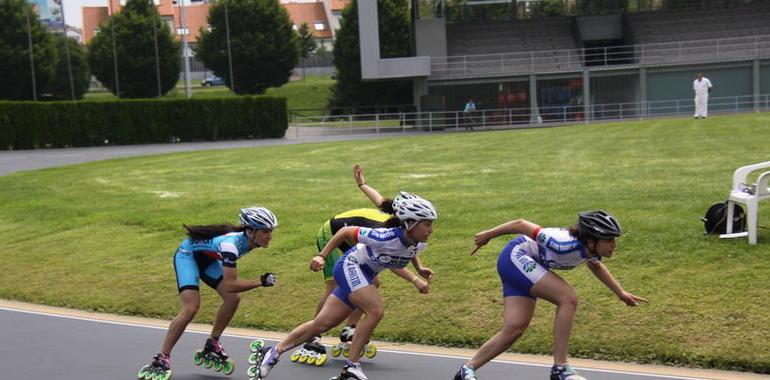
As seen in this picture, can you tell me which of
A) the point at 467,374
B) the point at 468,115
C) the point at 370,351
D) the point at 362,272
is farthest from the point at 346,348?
the point at 468,115

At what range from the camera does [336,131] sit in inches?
1984

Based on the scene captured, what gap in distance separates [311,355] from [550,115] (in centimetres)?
4335

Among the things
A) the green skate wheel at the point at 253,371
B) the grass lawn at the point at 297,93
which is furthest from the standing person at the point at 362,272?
the grass lawn at the point at 297,93

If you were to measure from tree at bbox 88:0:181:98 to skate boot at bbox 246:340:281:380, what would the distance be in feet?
234

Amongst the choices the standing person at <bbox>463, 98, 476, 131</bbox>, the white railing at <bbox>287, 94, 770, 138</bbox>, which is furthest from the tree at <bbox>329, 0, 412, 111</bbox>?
the standing person at <bbox>463, 98, 476, 131</bbox>

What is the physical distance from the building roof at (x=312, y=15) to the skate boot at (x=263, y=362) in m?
117

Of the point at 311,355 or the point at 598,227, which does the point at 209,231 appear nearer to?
the point at 311,355

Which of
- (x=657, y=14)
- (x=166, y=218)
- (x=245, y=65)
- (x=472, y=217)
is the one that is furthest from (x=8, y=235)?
(x=245, y=65)

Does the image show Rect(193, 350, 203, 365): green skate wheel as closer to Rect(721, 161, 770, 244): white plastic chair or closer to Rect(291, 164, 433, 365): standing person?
Rect(291, 164, 433, 365): standing person

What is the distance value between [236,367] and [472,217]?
6509 millimetres

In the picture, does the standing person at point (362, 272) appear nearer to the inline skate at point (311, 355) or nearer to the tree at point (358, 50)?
the inline skate at point (311, 355)

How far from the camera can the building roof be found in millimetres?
124000

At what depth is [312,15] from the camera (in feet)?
410

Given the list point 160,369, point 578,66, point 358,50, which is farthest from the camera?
point 358,50
